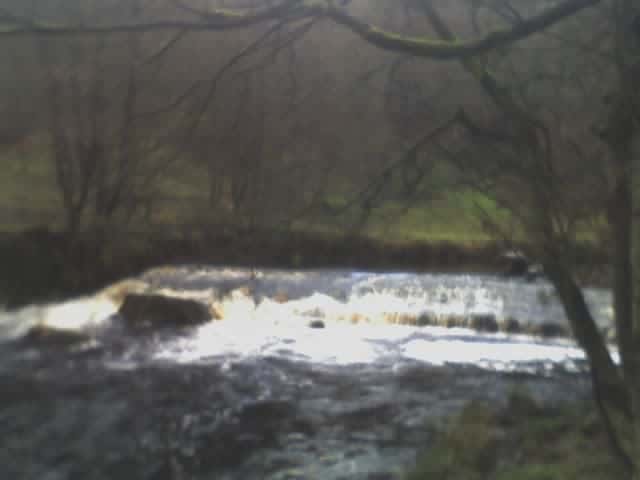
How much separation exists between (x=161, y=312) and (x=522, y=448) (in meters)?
7.98

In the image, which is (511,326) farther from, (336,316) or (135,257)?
(135,257)

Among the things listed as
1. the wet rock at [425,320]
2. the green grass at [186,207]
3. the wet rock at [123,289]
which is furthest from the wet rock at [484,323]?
the wet rock at [123,289]

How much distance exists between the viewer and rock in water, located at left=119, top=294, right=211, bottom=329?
11906 millimetres

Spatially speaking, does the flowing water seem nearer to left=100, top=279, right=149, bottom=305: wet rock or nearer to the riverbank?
left=100, top=279, right=149, bottom=305: wet rock

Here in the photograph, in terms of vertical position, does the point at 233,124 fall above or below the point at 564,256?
above

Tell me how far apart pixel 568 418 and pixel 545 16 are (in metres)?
4.20

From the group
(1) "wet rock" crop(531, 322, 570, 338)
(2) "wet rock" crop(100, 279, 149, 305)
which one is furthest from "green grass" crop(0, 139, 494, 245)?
(2) "wet rock" crop(100, 279, 149, 305)

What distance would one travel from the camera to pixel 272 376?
894 cm

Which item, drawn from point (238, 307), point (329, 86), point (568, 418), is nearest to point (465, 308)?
point (238, 307)

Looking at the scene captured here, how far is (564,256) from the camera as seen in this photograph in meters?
4.16

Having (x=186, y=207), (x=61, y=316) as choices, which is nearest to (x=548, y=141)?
(x=186, y=207)

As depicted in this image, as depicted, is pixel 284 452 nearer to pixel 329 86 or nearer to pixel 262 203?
pixel 262 203

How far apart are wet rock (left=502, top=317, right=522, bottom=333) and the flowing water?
0.15 metres

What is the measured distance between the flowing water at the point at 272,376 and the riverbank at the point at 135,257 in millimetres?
439
